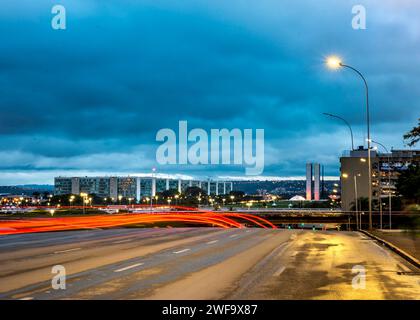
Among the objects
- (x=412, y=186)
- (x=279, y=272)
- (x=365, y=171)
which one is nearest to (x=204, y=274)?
(x=279, y=272)

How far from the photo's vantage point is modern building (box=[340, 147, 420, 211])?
15925cm

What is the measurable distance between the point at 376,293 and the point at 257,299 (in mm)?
3078

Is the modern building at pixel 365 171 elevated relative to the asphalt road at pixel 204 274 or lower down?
elevated

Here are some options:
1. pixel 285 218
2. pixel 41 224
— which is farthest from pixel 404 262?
pixel 285 218

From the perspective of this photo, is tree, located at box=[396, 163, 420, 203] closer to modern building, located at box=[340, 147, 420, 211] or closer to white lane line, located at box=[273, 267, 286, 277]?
white lane line, located at box=[273, 267, 286, 277]

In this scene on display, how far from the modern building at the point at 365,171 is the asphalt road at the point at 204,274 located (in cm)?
13192

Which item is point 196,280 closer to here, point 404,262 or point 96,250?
point 404,262

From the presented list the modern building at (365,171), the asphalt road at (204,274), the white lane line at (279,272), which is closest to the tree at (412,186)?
the asphalt road at (204,274)

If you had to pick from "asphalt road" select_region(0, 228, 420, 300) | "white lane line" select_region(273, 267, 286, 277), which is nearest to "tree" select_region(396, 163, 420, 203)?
"asphalt road" select_region(0, 228, 420, 300)

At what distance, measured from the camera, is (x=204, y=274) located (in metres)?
16.1

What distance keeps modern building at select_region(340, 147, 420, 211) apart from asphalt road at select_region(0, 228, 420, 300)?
132 meters

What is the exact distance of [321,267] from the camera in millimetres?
18375

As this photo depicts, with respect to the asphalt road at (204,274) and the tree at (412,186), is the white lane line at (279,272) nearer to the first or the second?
the asphalt road at (204,274)

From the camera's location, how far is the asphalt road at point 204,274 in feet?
40.9
